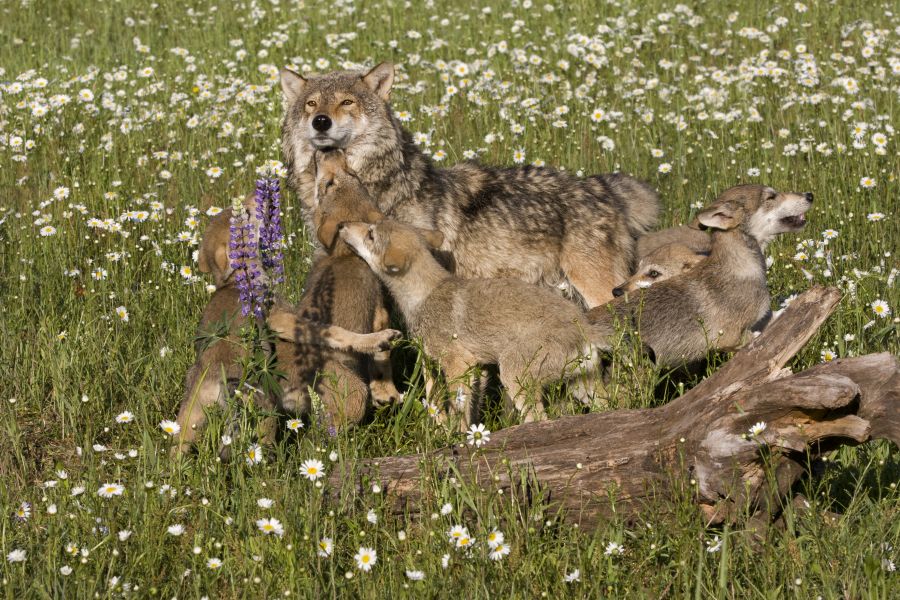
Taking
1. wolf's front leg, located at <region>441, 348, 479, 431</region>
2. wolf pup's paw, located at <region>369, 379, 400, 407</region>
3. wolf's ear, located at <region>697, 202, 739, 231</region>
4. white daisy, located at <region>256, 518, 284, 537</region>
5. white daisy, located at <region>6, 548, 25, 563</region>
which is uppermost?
wolf's ear, located at <region>697, 202, 739, 231</region>

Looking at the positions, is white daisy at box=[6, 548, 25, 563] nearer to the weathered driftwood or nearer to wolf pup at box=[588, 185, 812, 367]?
the weathered driftwood

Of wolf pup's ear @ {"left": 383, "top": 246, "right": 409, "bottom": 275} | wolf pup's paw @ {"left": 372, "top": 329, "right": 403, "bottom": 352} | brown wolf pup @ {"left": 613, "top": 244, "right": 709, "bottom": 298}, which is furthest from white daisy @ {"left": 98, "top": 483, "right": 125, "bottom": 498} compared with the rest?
brown wolf pup @ {"left": 613, "top": 244, "right": 709, "bottom": 298}

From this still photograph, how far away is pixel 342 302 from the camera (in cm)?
615

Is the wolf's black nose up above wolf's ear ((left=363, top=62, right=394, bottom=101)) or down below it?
below

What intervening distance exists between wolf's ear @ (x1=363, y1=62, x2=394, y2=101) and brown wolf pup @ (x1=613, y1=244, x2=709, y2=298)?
214 centimetres

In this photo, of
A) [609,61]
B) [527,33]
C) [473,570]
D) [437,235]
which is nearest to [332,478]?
[473,570]

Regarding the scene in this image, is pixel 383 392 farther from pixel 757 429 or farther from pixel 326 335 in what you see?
pixel 757 429

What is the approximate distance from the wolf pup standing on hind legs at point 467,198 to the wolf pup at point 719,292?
115cm

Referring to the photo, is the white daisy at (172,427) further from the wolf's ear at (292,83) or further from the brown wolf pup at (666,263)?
the wolf's ear at (292,83)

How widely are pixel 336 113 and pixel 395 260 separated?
5.04 ft

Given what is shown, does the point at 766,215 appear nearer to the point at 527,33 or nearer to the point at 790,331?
the point at 790,331

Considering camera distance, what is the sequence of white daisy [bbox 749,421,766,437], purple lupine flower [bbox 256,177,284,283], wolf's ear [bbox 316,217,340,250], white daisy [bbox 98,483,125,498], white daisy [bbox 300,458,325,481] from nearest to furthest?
white daisy [bbox 749,421,766,437] < white daisy [bbox 98,483,125,498] < white daisy [bbox 300,458,325,481] < purple lupine flower [bbox 256,177,284,283] < wolf's ear [bbox 316,217,340,250]

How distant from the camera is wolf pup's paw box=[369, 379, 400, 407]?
647 cm

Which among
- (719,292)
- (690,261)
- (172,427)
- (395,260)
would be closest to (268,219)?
(172,427)
